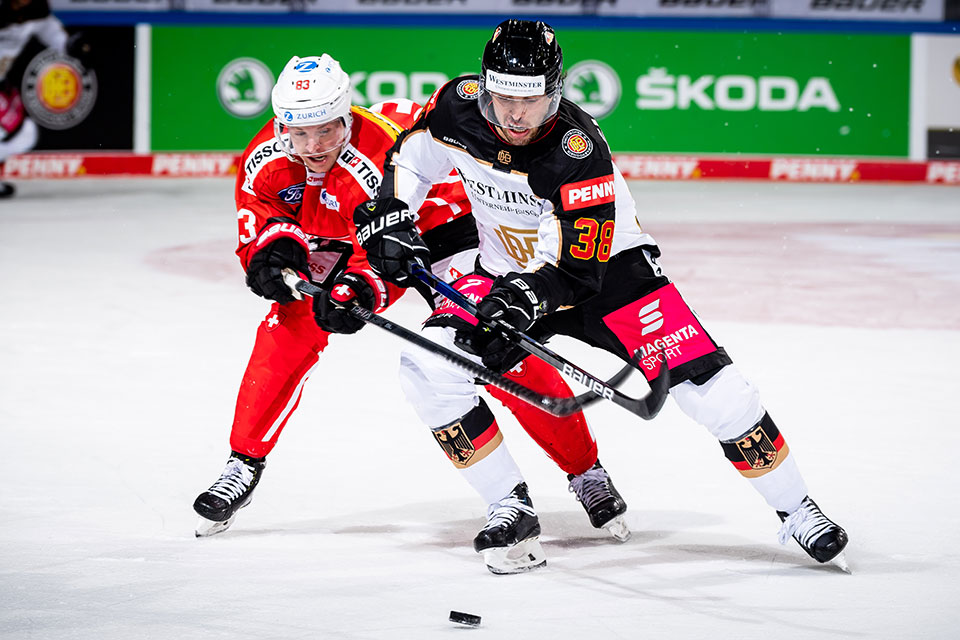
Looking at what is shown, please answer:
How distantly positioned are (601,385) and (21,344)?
10.7ft

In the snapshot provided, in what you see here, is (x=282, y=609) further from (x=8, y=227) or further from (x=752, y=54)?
(x=752, y=54)

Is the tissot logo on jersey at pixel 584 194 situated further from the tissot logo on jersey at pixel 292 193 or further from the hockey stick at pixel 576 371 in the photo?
the tissot logo on jersey at pixel 292 193

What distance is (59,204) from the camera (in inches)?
391

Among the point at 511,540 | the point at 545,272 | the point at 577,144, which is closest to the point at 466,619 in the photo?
the point at 511,540

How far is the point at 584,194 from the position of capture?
325 centimetres

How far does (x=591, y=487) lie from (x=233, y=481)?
952 mm

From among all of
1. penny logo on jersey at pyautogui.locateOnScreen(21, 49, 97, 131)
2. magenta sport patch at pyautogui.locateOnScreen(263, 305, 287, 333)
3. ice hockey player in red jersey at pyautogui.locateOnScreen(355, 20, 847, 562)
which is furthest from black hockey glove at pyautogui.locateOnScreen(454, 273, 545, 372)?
penny logo on jersey at pyautogui.locateOnScreen(21, 49, 97, 131)

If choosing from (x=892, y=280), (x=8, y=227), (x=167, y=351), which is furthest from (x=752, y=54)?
(x=167, y=351)

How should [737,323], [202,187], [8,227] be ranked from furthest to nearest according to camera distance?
[202,187]
[8,227]
[737,323]

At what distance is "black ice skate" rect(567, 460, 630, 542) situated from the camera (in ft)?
12.0

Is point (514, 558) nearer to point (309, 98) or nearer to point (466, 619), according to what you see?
point (466, 619)

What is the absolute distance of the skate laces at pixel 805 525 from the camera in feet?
11.0

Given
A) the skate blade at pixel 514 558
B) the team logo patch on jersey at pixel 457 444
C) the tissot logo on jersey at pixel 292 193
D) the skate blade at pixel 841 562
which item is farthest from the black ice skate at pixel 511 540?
the tissot logo on jersey at pixel 292 193

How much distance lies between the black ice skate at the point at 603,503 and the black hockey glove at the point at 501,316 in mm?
557
